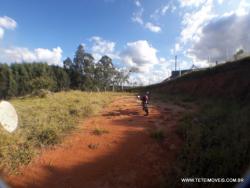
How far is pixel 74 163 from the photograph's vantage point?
6.25 metres

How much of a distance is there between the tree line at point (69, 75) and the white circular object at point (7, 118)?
36.3m

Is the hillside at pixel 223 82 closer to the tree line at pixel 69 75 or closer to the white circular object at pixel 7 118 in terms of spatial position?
the white circular object at pixel 7 118

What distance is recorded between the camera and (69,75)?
2234 inches

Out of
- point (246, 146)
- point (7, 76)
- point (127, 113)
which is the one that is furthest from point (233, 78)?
point (7, 76)

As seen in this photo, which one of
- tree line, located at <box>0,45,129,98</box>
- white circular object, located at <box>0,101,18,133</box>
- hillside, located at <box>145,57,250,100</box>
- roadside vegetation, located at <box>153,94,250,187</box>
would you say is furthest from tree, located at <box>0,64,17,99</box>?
roadside vegetation, located at <box>153,94,250,187</box>

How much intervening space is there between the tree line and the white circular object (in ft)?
119

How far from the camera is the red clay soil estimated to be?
5.33m

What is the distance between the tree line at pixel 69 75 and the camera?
46812 millimetres

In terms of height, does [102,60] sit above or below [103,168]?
above

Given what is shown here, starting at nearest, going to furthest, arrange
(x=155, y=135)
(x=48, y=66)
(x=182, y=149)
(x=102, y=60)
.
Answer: (x=182, y=149) → (x=155, y=135) → (x=48, y=66) → (x=102, y=60)

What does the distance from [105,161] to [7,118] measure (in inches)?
183

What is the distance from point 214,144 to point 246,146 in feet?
3.47

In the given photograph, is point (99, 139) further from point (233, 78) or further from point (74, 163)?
point (233, 78)

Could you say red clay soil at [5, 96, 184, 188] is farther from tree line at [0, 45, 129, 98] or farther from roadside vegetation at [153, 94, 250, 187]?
tree line at [0, 45, 129, 98]
